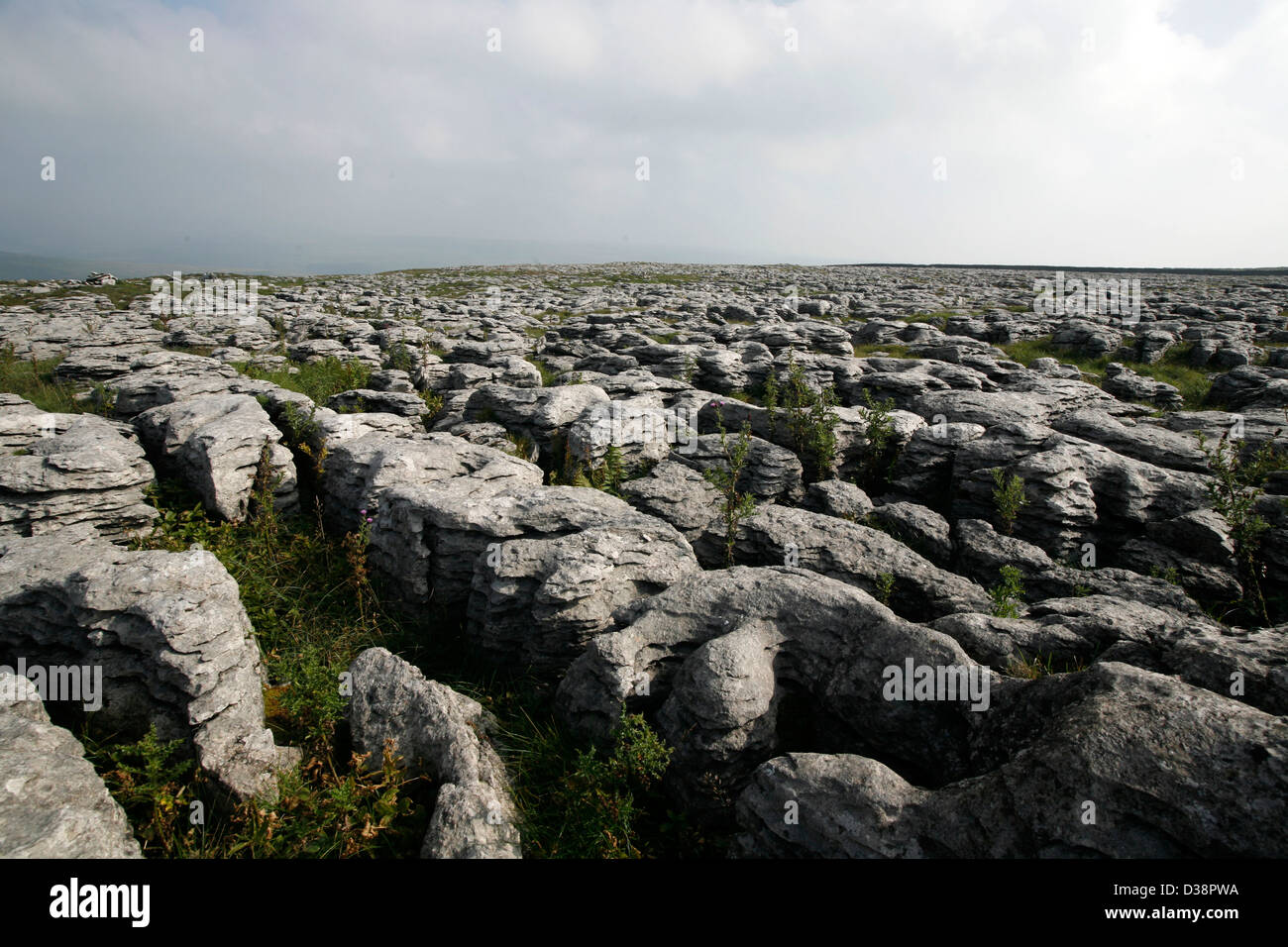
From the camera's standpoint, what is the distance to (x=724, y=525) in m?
9.89

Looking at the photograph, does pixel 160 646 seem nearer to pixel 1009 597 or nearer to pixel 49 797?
pixel 49 797

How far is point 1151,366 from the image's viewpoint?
89.1 feet

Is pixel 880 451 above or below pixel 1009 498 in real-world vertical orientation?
above

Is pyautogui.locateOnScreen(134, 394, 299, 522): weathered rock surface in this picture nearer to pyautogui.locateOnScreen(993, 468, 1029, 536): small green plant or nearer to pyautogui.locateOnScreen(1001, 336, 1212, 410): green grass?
pyautogui.locateOnScreen(993, 468, 1029, 536): small green plant

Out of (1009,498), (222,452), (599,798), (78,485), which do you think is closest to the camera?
(599,798)

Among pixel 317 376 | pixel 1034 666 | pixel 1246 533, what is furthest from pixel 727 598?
pixel 317 376

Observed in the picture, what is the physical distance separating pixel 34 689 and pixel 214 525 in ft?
13.8

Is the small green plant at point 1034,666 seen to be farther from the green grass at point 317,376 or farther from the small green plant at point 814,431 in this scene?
the green grass at point 317,376

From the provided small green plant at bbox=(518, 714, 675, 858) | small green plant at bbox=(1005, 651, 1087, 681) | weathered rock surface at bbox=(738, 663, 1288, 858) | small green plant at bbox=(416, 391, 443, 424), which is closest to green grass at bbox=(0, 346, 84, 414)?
small green plant at bbox=(416, 391, 443, 424)

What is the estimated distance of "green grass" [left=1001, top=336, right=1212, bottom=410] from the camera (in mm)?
22580

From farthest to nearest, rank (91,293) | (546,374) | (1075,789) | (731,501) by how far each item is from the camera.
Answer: (91,293), (546,374), (731,501), (1075,789)

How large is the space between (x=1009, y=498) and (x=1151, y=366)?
2591 centimetres

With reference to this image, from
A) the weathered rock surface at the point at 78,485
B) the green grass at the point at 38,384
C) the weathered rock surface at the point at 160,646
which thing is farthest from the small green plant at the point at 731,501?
the green grass at the point at 38,384
